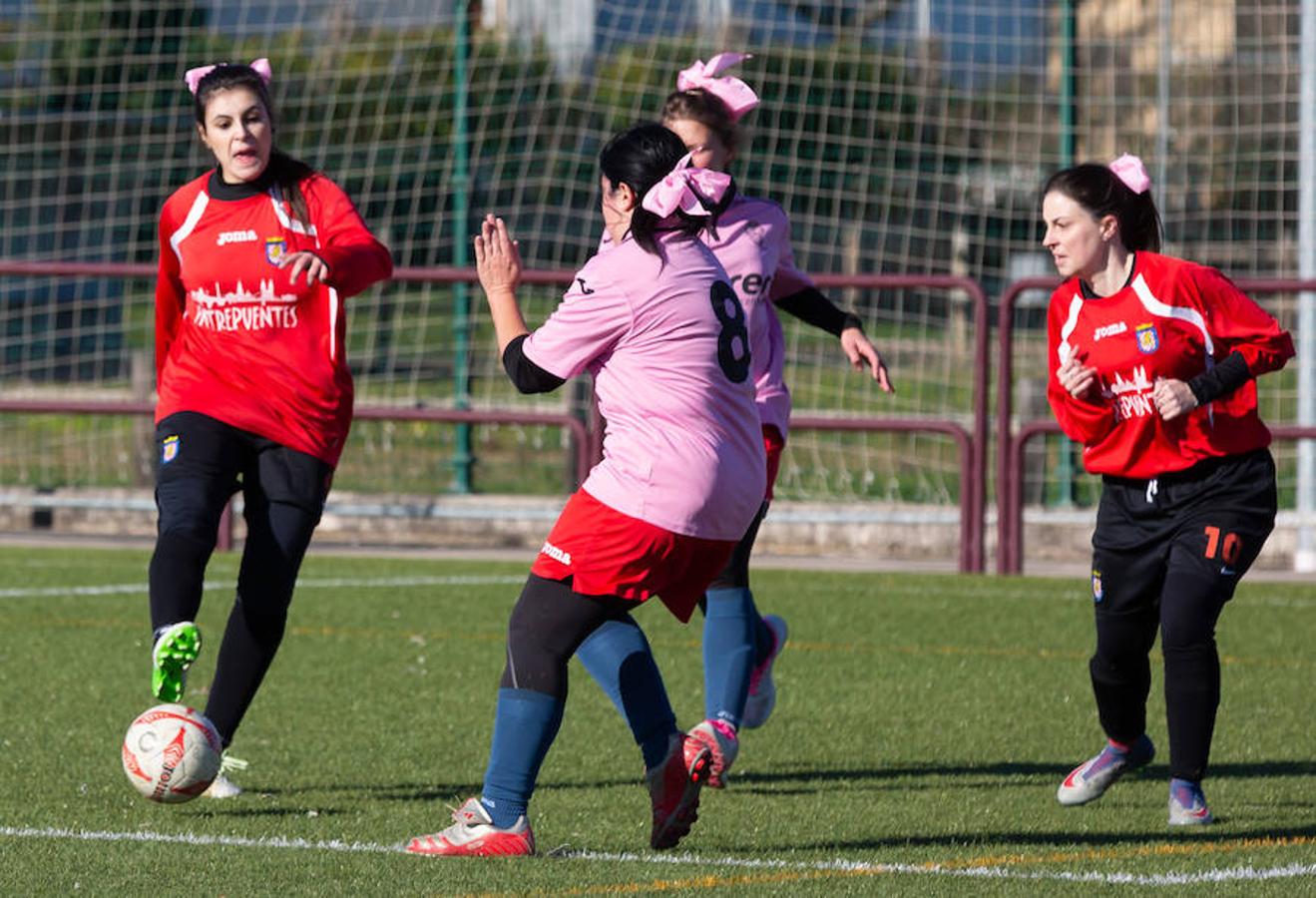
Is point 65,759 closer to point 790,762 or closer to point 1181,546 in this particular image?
point 790,762

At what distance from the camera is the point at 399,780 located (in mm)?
6348

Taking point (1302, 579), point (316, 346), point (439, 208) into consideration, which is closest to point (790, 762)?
point (316, 346)

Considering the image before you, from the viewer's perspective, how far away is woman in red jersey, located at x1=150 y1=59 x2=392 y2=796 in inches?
240

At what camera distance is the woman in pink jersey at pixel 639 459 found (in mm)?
5016

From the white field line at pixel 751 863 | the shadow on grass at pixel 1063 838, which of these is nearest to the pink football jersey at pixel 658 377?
the white field line at pixel 751 863

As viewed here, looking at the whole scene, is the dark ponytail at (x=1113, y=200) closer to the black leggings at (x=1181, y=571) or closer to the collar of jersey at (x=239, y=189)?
the black leggings at (x=1181, y=571)

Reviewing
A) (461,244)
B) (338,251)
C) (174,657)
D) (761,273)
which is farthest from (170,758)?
(461,244)

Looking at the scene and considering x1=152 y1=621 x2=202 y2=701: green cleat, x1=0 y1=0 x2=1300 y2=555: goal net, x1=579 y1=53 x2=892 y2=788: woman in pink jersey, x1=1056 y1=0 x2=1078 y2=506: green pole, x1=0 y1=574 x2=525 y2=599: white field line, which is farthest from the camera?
x1=0 y1=0 x2=1300 y2=555: goal net

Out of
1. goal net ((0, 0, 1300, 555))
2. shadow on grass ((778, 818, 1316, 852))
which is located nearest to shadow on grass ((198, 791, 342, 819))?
shadow on grass ((778, 818, 1316, 852))

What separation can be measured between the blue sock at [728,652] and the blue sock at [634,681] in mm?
1062

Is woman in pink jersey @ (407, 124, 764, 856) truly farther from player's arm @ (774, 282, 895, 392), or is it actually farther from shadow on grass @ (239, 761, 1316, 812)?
player's arm @ (774, 282, 895, 392)

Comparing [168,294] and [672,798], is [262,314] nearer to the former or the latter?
[168,294]

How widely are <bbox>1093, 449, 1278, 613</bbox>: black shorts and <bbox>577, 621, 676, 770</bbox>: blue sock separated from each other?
4.48 ft

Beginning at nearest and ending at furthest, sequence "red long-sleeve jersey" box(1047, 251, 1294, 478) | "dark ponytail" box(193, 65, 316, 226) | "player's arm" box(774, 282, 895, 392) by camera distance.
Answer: "red long-sleeve jersey" box(1047, 251, 1294, 478) → "dark ponytail" box(193, 65, 316, 226) → "player's arm" box(774, 282, 895, 392)
